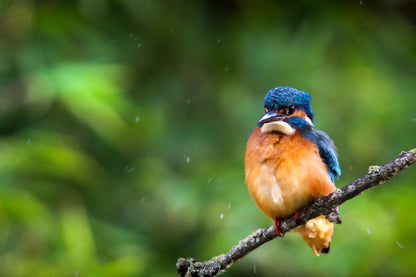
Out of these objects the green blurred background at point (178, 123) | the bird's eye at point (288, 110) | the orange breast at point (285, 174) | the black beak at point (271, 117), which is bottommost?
the orange breast at point (285, 174)

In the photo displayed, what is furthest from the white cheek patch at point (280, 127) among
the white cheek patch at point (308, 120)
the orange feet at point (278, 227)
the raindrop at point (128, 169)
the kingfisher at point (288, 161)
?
the raindrop at point (128, 169)

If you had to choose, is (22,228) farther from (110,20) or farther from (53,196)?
(110,20)

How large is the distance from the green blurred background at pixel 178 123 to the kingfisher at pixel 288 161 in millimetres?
1447

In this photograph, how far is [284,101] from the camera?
2109 mm

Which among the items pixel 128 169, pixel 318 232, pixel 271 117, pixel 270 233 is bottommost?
pixel 270 233

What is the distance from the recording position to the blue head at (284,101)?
82.4 inches

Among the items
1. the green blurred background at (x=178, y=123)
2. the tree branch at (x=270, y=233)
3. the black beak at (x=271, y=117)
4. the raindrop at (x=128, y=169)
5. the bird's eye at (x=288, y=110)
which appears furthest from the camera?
the raindrop at (x=128, y=169)

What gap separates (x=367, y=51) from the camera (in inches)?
177

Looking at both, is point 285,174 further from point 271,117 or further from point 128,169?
point 128,169

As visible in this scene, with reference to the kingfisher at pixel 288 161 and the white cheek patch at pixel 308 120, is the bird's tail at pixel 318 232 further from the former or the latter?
the white cheek patch at pixel 308 120

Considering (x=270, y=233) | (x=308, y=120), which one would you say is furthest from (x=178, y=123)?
(x=270, y=233)

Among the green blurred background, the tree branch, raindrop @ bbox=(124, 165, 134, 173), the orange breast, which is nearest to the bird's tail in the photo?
the orange breast

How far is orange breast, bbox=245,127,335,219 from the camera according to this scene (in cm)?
207

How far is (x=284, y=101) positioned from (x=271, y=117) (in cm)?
9
